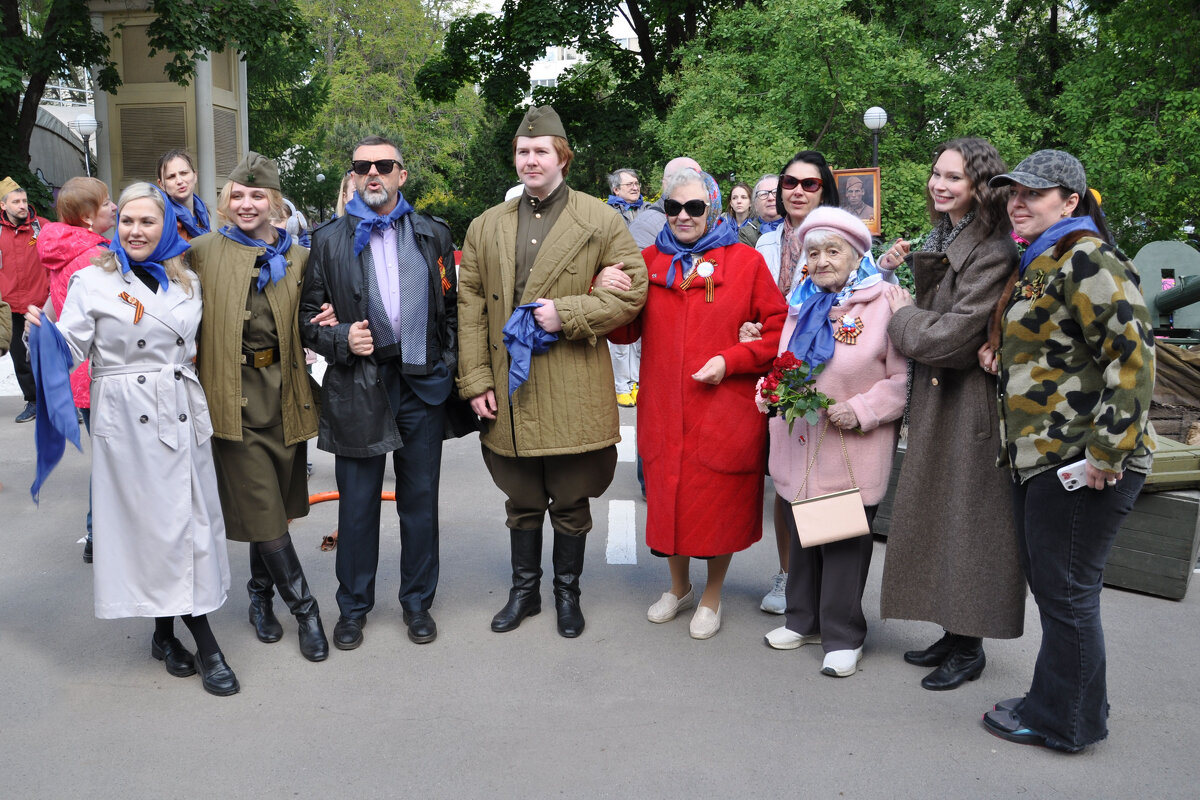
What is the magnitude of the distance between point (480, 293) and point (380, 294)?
1.47ft

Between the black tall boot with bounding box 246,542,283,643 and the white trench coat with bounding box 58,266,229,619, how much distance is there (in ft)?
1.98

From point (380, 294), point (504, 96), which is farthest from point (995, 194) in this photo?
point (504, 96)

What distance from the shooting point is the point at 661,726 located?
3797mm

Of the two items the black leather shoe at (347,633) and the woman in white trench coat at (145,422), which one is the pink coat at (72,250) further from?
the black leather shoe at (347,633)

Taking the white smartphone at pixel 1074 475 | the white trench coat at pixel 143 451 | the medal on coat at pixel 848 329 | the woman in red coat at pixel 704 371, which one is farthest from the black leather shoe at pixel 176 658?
the white smartphone at pixel 1074 475

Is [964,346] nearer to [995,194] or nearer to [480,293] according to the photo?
[995,194]

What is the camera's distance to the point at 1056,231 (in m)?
3.42

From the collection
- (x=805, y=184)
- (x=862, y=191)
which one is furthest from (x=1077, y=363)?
(x=862, y=191)

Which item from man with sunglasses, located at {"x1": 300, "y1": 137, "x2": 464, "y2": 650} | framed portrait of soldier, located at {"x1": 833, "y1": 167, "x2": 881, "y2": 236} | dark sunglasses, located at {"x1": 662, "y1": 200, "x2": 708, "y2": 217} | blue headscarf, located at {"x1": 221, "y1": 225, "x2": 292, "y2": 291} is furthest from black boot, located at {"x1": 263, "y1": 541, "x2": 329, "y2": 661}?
framed portrait of soldier, located at {"x1": 833, "y1": 167, "x2": 881, "y2": 236}

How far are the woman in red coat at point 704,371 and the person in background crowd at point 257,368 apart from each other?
59.9 inches

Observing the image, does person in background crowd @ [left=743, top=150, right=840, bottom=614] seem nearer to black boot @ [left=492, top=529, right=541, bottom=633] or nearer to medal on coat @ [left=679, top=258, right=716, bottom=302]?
medal on coat @ [left=679, top=258, right=716, bottom=302]

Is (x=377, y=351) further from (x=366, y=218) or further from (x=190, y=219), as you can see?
(x=190, y=219)

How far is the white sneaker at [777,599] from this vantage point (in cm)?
496

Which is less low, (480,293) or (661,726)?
(480,293)
